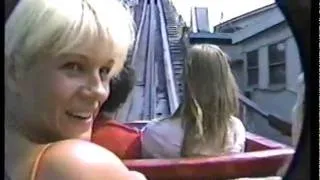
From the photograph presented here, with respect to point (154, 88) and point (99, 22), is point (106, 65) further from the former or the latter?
point (154, 88)

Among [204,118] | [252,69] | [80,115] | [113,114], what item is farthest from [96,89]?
[204,118]

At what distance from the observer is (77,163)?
541 mm

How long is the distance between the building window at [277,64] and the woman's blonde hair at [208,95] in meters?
0.07

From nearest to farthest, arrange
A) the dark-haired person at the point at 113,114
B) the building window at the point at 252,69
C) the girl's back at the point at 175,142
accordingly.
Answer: the dark-haired person at the point at 113,114 < the building window at the point at 252,69 < the girl's back at the point at 175,142

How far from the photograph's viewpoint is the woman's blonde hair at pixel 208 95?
83cm

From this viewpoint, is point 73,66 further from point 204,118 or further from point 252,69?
point 204,118

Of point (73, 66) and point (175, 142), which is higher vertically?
point (73, 66)

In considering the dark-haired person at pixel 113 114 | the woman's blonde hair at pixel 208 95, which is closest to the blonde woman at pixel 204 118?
the woman's blonde hair at pixel 208 95

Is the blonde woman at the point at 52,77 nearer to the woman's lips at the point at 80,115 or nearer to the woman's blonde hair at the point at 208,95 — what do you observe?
the woman's lips at the point at 80,115

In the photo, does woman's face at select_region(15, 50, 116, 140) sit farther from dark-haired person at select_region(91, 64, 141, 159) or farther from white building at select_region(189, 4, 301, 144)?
white building at select_region(189, 4, 301, 144)

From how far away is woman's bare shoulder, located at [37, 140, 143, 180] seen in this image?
0.54 m

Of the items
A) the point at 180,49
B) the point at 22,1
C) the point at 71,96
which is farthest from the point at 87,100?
the point at 180,49

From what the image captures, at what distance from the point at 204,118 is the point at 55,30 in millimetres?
588

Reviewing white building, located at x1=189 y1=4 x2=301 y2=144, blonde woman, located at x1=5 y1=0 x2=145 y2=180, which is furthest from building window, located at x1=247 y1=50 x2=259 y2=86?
blonde woman, located at x1=5 y1=0 x2=145 y2=180
